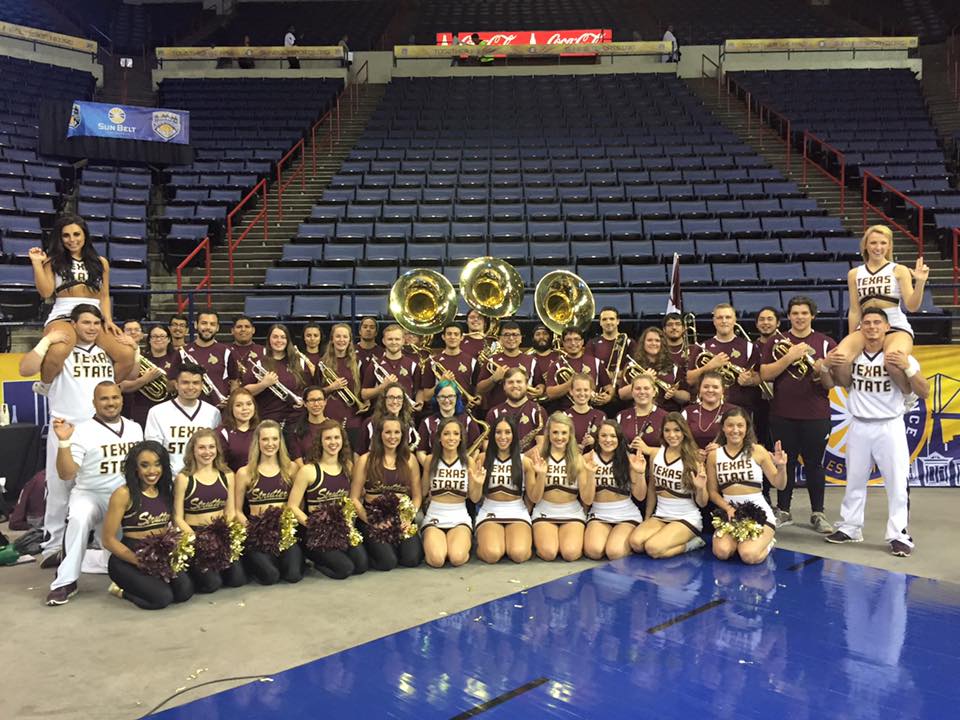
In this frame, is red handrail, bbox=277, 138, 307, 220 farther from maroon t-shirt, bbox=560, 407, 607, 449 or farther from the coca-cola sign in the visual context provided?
maroon t-shirt, bbox=560, 407, 607, 449

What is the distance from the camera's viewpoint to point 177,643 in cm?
370

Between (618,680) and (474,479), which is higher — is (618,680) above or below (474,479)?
below

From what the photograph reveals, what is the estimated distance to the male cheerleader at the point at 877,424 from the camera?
5004mm

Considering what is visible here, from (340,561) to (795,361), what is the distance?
372 cm

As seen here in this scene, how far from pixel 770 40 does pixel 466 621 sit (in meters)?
20.6

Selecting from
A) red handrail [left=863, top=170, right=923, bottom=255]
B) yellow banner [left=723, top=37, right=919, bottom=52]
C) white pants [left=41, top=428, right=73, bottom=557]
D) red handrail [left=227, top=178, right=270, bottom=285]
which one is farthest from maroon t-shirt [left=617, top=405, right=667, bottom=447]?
yellow banner [left=723, top=37, right=919, bottom=52]

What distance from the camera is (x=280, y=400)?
5930 millimetres

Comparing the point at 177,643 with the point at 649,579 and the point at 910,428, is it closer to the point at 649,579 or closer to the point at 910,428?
the point at 649,579

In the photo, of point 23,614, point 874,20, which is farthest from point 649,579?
point 874,20

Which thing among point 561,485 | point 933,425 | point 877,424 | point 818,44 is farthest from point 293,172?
point 818,44

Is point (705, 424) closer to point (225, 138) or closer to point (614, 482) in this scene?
point (614, 482)

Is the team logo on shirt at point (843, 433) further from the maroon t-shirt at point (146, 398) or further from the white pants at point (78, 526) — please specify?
the white pants at point (78, 526)

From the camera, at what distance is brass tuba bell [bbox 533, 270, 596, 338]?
21.5 ft

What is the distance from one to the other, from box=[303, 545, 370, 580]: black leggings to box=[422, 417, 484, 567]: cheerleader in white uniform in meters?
0.47
